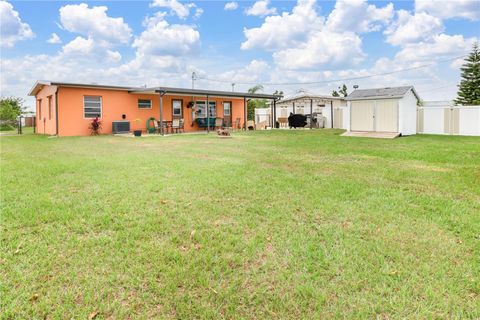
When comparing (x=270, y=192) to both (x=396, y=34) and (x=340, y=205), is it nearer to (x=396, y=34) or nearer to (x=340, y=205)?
(x=340, y=205)

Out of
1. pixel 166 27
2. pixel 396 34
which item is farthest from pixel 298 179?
pixel 396 34

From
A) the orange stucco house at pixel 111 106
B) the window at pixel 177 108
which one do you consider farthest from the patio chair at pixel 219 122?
the window at pixel 177 108

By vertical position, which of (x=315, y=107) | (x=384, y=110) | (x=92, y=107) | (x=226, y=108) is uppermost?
(x=315, y=107)

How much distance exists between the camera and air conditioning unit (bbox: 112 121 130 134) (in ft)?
58.9

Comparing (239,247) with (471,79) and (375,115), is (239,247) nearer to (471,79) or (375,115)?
(375,115)

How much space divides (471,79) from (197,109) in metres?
28.3

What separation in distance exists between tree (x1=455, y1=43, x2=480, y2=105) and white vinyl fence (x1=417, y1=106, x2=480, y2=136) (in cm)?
2024

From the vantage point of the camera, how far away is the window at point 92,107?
1734cm

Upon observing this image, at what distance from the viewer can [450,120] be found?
16750mm

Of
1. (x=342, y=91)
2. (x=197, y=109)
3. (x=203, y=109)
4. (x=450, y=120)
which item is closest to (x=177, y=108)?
(x=197, y=109)

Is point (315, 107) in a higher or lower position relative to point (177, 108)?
higher

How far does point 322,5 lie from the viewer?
1756 centimetres

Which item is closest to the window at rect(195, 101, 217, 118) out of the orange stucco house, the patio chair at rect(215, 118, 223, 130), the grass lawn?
the orange stucco house

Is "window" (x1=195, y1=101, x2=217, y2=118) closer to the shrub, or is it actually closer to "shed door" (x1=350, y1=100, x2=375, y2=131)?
the shrub
